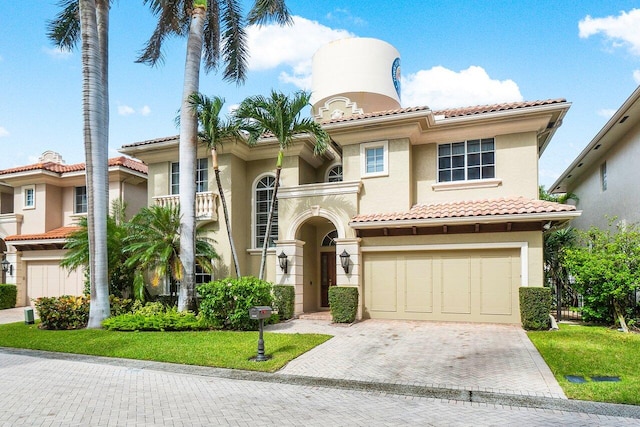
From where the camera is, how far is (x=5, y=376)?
8.16 metres

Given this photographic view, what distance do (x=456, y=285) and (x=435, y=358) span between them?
4.89m

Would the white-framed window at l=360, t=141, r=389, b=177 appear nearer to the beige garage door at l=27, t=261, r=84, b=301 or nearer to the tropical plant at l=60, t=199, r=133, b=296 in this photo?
the tropical plant at l=60, t=199, r=133, b=296

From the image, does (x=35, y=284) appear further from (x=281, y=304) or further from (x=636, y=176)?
(x=636, y=176)

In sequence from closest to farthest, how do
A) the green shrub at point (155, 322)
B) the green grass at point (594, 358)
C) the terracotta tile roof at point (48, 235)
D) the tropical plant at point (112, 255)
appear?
the green grass at point (594, 358) < the green shrub at point (155, 322) < the tropical plant at point (112, 255) < the terracotta tile roof at point (48, 235)

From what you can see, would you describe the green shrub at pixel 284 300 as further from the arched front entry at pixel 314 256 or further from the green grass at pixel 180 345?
the green grass at pixel 180 345

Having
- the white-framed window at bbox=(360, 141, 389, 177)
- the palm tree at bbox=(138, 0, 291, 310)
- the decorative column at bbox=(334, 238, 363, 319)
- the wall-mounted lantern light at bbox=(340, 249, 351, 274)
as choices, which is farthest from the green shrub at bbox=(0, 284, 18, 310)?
the white-framed window at bbox=(360, 141, 389, 177)

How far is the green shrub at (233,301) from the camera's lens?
12266mm

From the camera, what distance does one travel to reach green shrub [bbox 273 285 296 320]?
14.4 m

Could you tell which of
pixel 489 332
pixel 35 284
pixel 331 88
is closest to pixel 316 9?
pixel 331 88

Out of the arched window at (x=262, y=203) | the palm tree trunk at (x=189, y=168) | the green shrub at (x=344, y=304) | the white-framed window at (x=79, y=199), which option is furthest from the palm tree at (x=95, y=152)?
the white-framed window at (x=79, y=199)

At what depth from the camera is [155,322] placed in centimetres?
1269

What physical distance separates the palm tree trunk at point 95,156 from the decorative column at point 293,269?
18.0 ft

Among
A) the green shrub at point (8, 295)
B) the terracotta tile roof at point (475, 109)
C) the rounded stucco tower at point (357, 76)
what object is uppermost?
the rounded stucco tower at point (357, 76)

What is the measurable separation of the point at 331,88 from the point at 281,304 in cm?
1044
